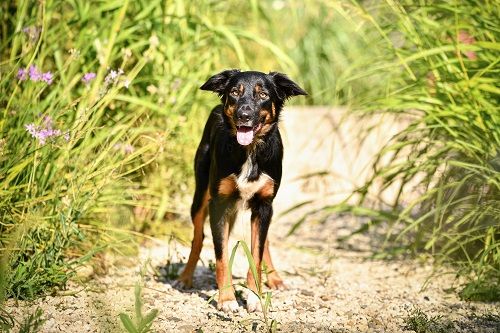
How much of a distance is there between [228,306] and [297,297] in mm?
459

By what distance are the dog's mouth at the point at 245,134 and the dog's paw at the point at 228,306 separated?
Answer: 29.9 inches

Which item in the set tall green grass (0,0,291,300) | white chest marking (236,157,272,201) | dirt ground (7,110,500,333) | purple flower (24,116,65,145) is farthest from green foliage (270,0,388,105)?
purple flower (24,116,65,145)

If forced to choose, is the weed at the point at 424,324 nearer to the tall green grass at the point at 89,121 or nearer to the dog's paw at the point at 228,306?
the dog's paw at the point at 228,306

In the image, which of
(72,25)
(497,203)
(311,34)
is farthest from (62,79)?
(311,34)

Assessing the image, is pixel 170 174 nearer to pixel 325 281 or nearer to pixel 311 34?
pixel 325 281

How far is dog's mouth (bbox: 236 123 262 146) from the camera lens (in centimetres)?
384

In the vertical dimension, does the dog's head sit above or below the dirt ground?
above

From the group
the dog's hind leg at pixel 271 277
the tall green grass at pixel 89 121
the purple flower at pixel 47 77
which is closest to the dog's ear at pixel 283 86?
the tall green grass at pixel 89 121

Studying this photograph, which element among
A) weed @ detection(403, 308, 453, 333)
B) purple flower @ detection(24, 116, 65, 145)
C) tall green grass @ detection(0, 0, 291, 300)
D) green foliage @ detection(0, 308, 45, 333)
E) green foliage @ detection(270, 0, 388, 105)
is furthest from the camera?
green foliage @ detection(270, 0, 388, 105)

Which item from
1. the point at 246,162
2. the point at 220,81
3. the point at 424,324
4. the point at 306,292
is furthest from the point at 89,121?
the point at 424,324

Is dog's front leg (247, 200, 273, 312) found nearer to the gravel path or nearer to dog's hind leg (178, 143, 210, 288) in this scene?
the gravel path

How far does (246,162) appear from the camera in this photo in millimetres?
3988

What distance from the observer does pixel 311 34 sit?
1043 cm

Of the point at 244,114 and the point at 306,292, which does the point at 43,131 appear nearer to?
the point at 244,114
